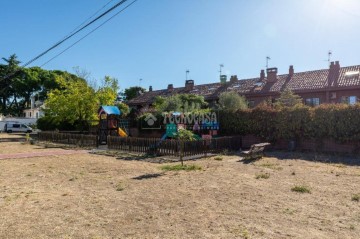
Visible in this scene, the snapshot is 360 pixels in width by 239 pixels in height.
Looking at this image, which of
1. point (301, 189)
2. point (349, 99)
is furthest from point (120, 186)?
point (349, 99)

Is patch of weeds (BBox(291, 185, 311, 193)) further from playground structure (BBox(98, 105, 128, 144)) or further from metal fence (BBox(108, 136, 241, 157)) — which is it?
playground structure (BBox(98, 105, 128, 144))

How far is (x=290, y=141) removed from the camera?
17.4m

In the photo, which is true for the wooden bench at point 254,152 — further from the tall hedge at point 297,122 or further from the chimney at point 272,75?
the chimney at point 272,75

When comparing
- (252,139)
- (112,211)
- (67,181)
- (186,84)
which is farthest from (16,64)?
(112,211)

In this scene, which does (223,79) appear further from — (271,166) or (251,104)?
(271,166)

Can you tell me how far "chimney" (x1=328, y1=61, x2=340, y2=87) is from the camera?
89.8 ft

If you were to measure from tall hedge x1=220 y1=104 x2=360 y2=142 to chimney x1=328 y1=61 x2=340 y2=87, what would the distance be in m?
12.1

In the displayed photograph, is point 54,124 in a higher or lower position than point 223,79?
lower

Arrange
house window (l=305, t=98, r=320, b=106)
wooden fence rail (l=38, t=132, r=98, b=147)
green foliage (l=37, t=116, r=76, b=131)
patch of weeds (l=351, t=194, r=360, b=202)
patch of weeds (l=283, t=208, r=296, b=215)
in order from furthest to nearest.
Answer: green foliage (l=37, t=116, r=76, b=131), house window (l=305, t=98, r=320, b=106), wooden fence rail (l=38, t=132, r=98, b=147), patch of weeds (l=351, t=194, r=360, b=202), patch of weeds (l=283, t=208, r=296, b=215)

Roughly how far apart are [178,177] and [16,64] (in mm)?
56129

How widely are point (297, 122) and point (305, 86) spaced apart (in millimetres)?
13127

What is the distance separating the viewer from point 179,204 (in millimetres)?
6250

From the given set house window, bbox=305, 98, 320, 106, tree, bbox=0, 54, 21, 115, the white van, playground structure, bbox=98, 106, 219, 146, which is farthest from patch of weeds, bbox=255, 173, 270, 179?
tree, bbox=0, 54, 21, 115

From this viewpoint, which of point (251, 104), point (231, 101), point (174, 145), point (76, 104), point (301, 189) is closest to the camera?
point (301, 189)
